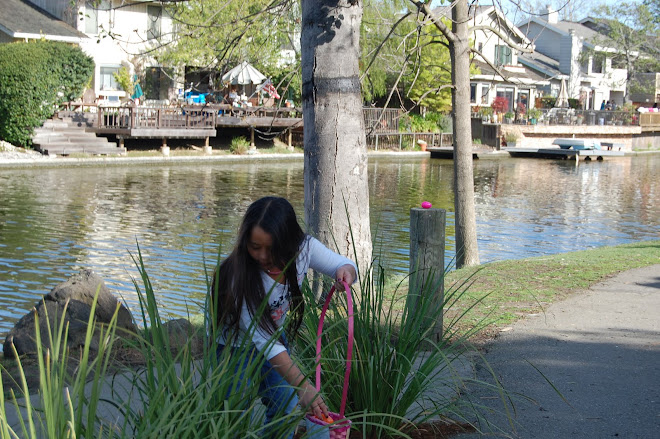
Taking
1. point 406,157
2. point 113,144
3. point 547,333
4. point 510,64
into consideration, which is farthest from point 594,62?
point 547,333

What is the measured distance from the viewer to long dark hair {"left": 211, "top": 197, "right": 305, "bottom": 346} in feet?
10.9

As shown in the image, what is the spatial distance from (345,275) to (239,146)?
30298 millimetres

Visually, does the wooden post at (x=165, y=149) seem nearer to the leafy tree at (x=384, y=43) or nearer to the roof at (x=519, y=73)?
the leafy tree at (x=384, y=43)

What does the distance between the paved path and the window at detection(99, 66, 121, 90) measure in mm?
33217

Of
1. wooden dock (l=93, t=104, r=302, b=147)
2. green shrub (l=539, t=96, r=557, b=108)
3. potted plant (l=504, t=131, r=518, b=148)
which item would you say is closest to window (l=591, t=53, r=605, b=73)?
green shrub (l=539, t=96, r=557, b=108)

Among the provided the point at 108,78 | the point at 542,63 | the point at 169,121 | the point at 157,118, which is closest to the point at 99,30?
the point at 108,78

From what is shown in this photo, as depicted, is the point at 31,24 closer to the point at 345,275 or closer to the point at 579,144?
the point at 579,144

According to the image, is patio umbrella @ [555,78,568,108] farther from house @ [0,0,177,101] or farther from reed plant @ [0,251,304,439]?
reed plant @ [0,251,304,439]

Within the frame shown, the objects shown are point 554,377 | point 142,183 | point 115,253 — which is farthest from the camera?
point 142,183

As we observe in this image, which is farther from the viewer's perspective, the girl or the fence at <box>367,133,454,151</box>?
the fence at <box>367,133,454,151</box>

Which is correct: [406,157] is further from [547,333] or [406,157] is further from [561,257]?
[547,333]

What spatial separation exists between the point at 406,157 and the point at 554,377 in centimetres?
3283

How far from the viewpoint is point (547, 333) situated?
6.18m

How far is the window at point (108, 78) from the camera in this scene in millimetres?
37438
